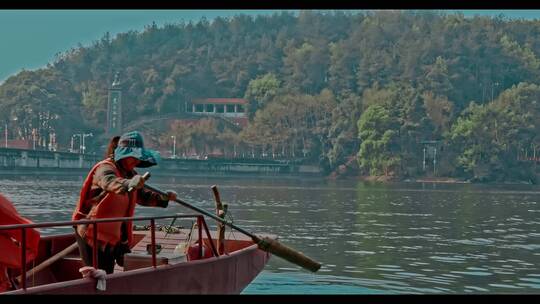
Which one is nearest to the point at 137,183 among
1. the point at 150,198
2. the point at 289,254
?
the point at 150,198

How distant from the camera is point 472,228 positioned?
153ft

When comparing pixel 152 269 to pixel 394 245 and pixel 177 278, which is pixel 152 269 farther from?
pixel 394 245

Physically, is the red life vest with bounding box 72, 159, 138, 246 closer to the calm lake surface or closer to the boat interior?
the boat interior

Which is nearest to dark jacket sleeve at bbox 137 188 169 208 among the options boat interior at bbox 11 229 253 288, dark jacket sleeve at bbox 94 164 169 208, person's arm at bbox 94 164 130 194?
dark jacket sleeve at bbox 94 164 169 208

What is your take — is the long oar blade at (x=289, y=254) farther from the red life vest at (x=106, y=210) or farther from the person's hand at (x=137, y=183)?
the person's hand at (x=137, y=183)

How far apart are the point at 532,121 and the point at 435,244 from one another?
135 meters

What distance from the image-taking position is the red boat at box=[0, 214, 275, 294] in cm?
1190

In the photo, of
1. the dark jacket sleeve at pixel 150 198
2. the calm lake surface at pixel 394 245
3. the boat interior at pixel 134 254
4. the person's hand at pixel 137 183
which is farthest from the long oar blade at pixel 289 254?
the calm lake surface at pixel 394 245

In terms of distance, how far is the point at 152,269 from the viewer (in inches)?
522

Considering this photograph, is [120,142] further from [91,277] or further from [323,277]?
[323,277]

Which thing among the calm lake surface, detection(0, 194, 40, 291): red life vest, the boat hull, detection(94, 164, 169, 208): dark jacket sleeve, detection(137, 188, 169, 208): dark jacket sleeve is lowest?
the calm lake surface

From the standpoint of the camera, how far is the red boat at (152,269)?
11.9 metres

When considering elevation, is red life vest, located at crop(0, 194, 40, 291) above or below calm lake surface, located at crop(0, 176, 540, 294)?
above
